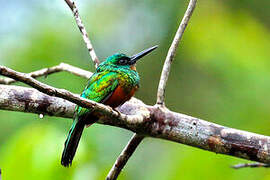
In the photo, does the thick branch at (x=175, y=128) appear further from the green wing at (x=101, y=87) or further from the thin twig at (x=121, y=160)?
the green wing at (x=101, y=87)

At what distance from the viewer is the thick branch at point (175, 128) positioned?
2277mm

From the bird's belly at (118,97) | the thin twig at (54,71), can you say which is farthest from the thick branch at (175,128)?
the thin twig at (54,71)

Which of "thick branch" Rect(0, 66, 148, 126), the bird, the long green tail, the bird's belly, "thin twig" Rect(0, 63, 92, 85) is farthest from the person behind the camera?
"thin twig" Rect(0, 63, 92, 85)

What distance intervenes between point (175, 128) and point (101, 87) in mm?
524

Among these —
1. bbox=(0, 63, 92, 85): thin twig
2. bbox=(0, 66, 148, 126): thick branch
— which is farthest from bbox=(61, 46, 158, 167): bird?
bbox=(0, 66, 148, 126): thick branch

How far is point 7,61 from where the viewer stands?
145 inches

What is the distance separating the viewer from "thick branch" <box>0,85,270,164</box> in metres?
2.28

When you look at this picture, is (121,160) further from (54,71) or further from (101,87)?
(54,71)

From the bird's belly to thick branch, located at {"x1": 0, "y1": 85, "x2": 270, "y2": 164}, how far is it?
7.9 inches

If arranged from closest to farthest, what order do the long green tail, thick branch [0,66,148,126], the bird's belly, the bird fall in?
1. thick branch [0,66,148,126]
2. the long green tail
3. the bird
4. the bird's belly

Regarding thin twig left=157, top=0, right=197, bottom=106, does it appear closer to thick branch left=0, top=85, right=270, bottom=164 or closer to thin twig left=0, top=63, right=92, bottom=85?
thick branch left=0, top=85, right=270, bottom=164

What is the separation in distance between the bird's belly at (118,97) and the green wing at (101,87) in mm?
25

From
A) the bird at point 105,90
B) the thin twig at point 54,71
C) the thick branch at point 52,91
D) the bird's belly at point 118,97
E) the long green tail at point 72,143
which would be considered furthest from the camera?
the thin twig at point 54,71

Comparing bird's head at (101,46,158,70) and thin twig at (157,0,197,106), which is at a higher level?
thin twig at (157,0,197,106)
